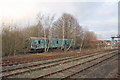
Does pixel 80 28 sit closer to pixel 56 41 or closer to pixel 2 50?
pixel 56 41

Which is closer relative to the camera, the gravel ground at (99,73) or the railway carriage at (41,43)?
the gravel ground at (99,73)

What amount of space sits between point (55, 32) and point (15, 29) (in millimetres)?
16130

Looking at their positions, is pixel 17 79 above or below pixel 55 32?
below

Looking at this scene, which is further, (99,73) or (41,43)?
(41,43)

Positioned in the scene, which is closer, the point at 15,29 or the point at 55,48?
the point at 15,29

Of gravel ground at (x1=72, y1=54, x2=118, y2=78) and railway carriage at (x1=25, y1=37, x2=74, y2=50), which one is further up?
railway carriage at (x1=25, y1=37, x2=74, y2=50)

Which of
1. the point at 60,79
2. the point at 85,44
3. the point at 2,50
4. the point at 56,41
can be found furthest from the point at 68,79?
the point at 85,44

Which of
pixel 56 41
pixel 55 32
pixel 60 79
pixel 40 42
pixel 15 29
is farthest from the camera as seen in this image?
pixel 55 32

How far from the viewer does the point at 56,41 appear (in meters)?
24.5

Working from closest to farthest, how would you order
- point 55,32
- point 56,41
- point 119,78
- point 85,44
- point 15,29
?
1. point 119,78
2. point 15,29
3. point 56,41
4. point 55,32
5. point 85,44

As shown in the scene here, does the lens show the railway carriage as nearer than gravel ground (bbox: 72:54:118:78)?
No

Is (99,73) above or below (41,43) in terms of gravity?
below

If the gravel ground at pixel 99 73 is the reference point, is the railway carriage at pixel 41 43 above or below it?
above

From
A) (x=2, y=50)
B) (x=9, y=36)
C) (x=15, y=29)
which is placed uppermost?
(x=15, y=29)
